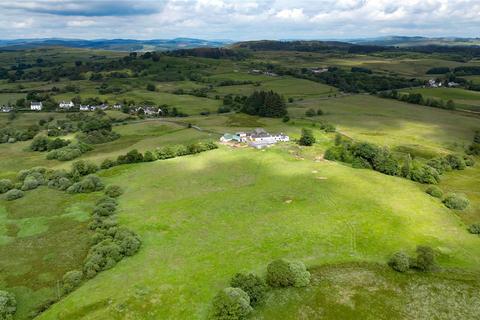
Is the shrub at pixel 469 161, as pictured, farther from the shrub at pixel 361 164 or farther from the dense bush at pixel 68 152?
the dense bush at pixel 68 152

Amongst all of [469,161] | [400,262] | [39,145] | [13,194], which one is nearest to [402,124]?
[469,161]

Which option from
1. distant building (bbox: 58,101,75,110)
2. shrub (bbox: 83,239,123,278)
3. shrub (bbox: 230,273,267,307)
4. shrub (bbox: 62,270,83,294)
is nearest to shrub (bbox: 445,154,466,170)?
shrub (bbox: 230,273,267,307)

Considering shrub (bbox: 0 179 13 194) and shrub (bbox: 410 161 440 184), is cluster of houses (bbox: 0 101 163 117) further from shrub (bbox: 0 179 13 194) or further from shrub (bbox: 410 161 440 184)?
shrub (bbox: 410 161 440 184)

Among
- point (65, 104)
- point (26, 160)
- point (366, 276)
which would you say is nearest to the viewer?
point (366, 276)

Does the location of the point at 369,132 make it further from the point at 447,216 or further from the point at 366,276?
the point at 366,276

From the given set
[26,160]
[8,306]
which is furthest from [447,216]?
[26,160]

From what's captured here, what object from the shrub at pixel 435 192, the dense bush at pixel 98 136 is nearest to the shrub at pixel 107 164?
the dense bush at pixel 98 136
